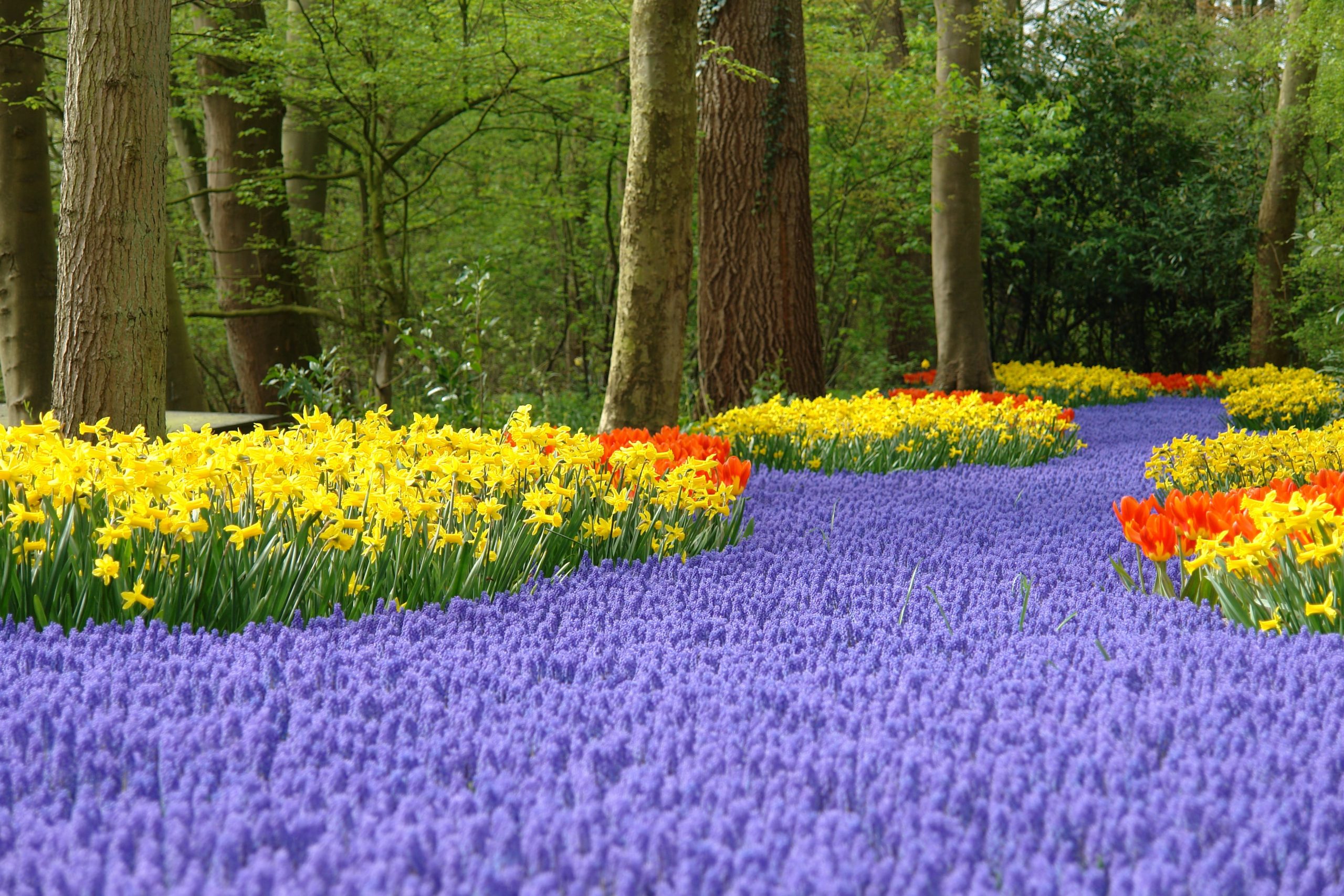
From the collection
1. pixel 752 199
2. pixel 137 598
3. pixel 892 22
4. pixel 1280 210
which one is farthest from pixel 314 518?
pixel 892 22

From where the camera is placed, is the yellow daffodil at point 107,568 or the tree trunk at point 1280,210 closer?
the yellow daffodil at point 107,568

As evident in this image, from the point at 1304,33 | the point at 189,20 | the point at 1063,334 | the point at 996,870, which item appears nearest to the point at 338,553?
the point at 996,870

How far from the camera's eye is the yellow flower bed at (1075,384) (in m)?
12.4

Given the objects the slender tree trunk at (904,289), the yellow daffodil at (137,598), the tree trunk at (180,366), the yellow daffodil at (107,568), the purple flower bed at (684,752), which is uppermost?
the slender tree trunk at (904,289)

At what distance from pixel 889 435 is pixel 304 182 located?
847 centimetres

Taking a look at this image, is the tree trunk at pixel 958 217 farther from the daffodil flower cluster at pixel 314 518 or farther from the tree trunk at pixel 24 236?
the tree trunk at pixel 24 236

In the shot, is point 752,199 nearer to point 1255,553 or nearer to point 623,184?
point 623,184

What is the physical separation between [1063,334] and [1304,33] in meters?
5.97

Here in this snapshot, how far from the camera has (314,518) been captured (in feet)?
9.89

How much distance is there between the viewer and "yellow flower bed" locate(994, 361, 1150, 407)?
12.4 m

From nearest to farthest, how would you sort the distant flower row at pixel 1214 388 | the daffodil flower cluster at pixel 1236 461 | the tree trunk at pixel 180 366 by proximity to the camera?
1. the daffodil flower cluster at pixel 1236 461
2. the tree trunk at pixel 180 366
3. the distant flower row at pixel 1214 388

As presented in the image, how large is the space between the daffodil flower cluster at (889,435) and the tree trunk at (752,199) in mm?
1231

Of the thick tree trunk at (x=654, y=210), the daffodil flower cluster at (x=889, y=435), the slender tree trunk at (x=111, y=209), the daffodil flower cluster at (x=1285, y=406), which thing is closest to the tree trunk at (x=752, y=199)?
the daffodil flower cluster at (x=889, y=435)

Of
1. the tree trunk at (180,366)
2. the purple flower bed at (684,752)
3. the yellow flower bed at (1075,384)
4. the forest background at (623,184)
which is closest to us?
the purple flower bed at (684,752)
